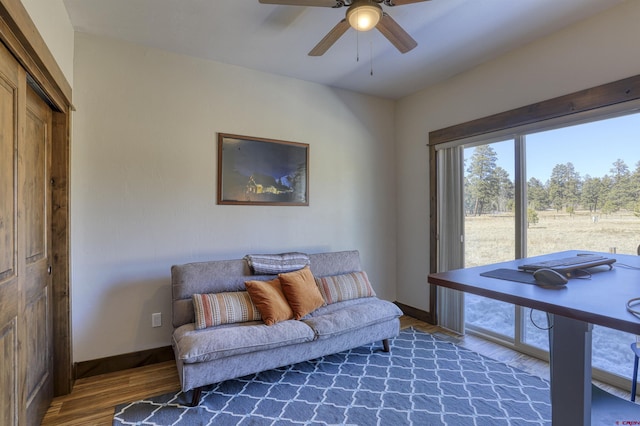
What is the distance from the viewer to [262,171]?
3248 mm

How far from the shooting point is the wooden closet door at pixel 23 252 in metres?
1.38

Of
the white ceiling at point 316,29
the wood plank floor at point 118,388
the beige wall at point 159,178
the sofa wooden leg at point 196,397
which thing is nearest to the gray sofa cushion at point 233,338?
the sofa wooden leg at point 196,397

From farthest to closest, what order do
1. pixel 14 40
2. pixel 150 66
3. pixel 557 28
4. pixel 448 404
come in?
pixel 150 66
pixel 557 28
pixel 448 404
pixel 14 40

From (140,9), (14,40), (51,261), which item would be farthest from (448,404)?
(140,9)

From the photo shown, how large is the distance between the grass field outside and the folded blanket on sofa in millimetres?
1836

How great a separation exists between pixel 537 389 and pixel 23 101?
11.9 ft

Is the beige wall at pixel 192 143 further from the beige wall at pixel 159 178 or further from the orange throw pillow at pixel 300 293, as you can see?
the orange throw pillow at pixel 300 293

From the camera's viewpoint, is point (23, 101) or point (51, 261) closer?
point (23, 101)

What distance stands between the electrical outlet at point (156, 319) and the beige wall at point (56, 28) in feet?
Result: 6.57

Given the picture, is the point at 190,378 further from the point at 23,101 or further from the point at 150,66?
the point at 150,66

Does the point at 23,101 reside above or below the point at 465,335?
above

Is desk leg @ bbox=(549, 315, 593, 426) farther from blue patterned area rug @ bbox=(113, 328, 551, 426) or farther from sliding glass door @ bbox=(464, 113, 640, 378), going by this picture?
sliding glass door @ bbox=(464, 113, 640, 378)

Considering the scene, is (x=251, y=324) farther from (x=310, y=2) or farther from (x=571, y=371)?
(x=310, y=2)

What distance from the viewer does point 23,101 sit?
1529 mm
